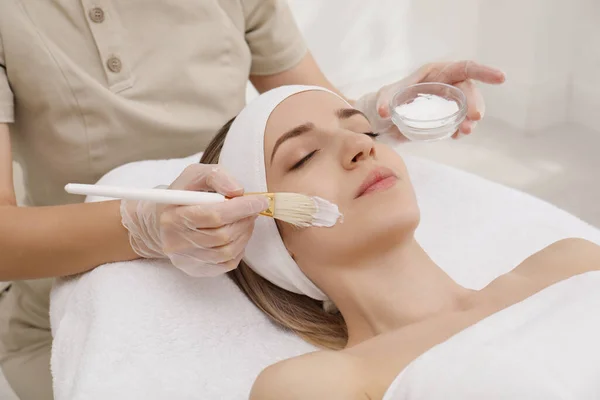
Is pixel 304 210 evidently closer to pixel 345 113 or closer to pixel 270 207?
pixel 270 207

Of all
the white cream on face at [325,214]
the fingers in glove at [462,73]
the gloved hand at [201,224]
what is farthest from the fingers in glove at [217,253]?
the fingers in glove at [462,73]

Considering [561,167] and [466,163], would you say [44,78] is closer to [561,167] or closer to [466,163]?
[466,163]

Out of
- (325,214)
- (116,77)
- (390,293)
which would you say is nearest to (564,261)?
(390,293)

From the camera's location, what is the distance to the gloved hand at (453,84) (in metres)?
1.17

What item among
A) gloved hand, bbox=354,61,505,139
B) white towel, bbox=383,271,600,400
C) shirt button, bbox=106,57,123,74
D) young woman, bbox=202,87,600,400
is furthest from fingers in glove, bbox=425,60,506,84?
shirt button, bbox=106,57,123,74

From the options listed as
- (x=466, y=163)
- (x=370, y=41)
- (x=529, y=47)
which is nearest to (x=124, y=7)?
(x=370, y=41)

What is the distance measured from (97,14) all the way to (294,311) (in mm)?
623

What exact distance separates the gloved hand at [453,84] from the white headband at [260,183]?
0.22m

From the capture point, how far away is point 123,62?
122cm

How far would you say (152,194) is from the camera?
85 centimetres

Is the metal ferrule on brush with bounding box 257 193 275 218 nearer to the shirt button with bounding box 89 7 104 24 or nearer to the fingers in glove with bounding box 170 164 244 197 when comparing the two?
the fingers in glove with bounding box 170 164 244 197

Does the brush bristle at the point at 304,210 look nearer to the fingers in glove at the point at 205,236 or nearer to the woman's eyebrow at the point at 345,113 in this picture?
the fingers in glove at the point at 205,236

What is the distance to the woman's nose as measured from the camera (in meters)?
0.98

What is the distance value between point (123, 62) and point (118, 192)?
1.56 ft
